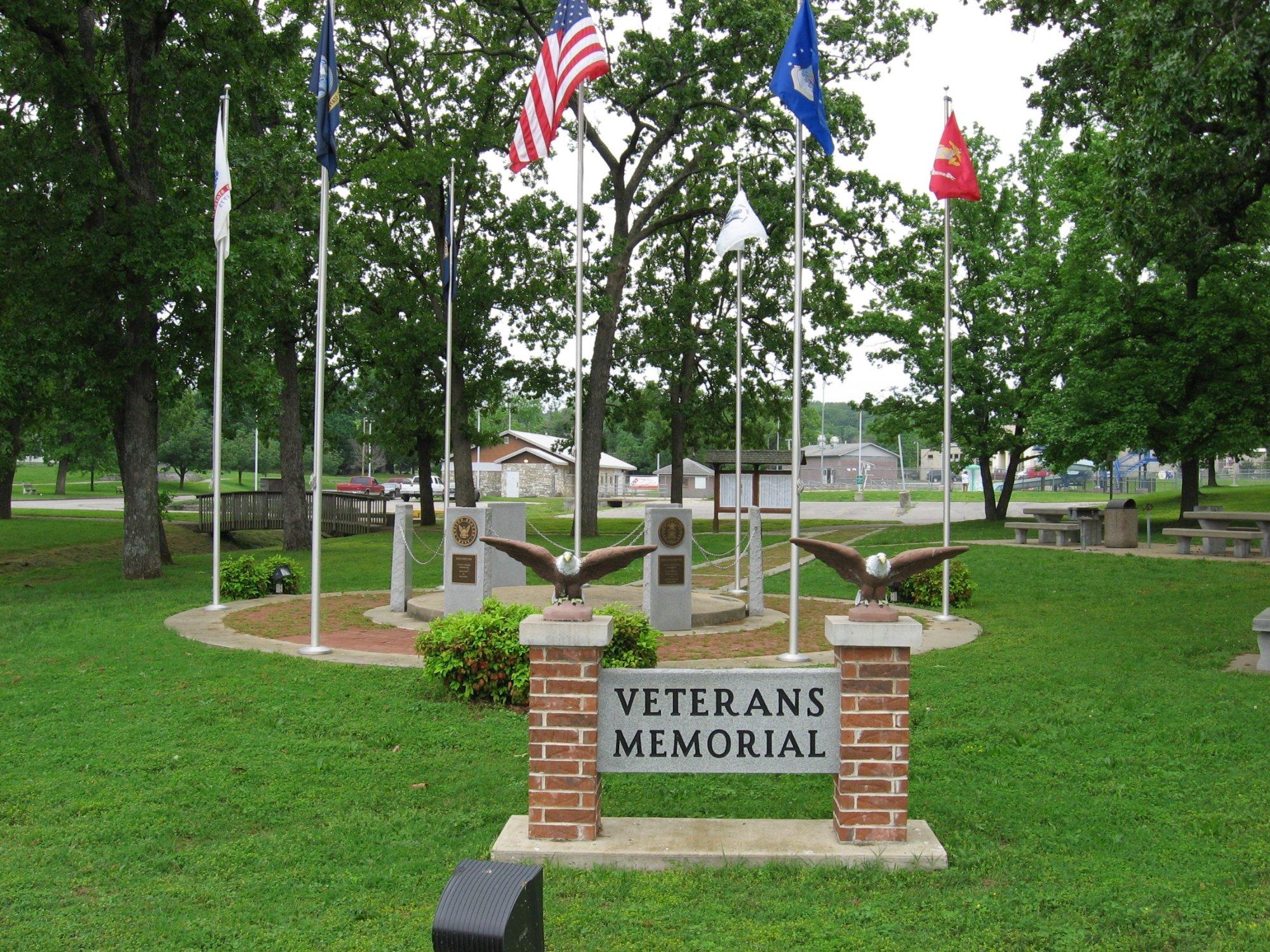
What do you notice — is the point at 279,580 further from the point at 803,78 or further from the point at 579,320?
the point at 803,78

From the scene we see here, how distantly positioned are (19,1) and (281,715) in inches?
550

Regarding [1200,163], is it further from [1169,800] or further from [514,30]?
[514,30]

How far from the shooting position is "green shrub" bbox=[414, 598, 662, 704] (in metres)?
8.66

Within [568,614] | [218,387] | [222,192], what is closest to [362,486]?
[218,387]

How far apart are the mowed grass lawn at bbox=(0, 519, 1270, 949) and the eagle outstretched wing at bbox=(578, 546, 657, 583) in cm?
148

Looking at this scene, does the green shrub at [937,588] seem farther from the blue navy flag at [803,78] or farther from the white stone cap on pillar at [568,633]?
the white stone cap on pillar at [568,633]

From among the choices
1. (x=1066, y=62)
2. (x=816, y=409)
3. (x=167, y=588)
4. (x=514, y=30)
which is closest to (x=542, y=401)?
(x=514, y=30)

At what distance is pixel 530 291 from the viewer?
97.5 feet

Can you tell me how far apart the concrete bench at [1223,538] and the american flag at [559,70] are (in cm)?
1631

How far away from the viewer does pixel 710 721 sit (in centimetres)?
555

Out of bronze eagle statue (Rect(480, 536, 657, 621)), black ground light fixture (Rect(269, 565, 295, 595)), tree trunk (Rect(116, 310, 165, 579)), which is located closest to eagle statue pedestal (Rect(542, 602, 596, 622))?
bronze eagle statue (Rect(480, 536, 657, 621))

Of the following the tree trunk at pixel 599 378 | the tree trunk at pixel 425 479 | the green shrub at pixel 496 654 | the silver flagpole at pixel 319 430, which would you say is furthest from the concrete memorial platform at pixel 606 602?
the tree trunk at pixel 425 479

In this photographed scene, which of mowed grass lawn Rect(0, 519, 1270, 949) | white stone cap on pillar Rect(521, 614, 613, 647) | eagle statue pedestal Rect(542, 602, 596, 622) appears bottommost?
mowed grass lawn Rect(0, 519, 1270, 949)

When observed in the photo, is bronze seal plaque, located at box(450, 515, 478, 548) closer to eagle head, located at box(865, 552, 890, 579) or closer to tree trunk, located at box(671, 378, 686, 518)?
eagle head, located at box(865, 552, 890, 579)
